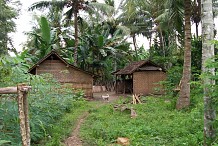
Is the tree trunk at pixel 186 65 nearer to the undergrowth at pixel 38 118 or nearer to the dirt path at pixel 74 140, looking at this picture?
the undergrowth at pixel 38 118

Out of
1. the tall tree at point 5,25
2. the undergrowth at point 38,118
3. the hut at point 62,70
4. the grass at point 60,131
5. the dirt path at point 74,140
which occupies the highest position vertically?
the tall tree at point 5,25

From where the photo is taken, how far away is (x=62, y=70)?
60.5 feet

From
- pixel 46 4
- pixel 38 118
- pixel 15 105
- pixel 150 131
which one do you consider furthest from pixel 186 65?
pixel 46 4

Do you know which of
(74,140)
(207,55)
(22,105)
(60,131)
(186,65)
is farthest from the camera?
(186,65)

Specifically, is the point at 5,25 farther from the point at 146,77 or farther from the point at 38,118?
the point at 38,118

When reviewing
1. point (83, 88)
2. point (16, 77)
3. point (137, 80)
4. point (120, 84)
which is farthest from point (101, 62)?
point (16, 77)

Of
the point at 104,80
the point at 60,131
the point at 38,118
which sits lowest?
the point at 60,131

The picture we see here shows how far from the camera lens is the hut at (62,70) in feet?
61.3

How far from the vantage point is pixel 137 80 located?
855 inches

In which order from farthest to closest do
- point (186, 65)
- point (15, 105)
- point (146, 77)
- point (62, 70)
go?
point (146, 77) < point (62, 70) < point (186, 65) < point (15, 105)

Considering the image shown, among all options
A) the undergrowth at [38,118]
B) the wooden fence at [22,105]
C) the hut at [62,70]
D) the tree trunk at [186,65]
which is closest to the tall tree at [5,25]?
the hut at [62,70]

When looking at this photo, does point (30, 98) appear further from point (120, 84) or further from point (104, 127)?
point (120, 84)

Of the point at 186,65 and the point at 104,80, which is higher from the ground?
the point at 186,65

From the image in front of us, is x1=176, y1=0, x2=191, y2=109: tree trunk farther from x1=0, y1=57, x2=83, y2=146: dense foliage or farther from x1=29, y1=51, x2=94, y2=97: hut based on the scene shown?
x1=29, y1=51, x2=94, y2=97: hut
